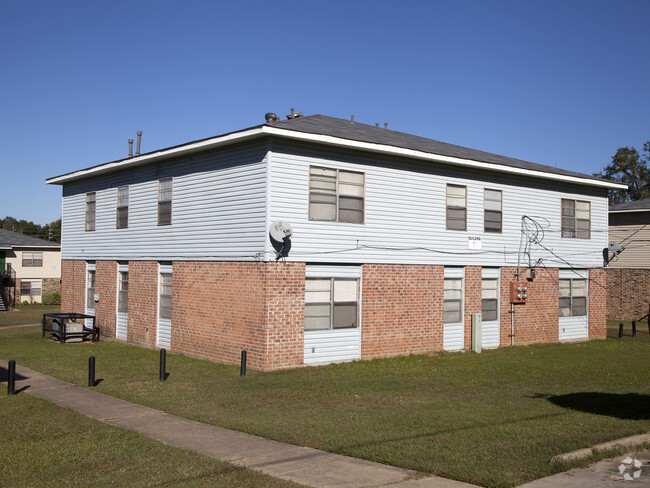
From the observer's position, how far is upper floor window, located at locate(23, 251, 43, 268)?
48.1 meters

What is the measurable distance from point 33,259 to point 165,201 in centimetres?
3310

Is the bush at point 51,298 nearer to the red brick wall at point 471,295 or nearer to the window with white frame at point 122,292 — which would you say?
the window with white frame at point 122,292

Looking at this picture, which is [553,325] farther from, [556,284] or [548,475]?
[548,475]

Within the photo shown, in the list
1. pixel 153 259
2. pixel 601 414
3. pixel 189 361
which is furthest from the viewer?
pixel 153 259

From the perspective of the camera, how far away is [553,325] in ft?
78.0

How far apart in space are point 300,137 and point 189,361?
7072mm

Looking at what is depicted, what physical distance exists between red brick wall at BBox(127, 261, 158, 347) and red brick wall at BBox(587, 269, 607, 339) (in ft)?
55.3

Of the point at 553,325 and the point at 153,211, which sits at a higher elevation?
the point at 153,211

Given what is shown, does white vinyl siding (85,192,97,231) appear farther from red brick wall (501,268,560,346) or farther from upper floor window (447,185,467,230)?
red brick wall (501,268,560,346)

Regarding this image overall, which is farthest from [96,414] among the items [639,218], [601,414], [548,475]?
[639,218]

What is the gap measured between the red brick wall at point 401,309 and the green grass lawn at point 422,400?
0.61m

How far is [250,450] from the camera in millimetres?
8859

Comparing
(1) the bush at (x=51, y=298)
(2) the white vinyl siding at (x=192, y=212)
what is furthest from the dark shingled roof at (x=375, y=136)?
(1) the bush at (x=51, y=298)

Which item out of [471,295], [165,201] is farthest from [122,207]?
[471,295]
